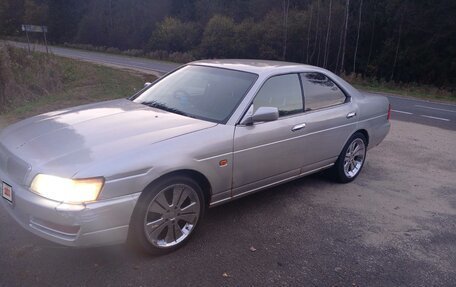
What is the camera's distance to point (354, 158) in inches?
225

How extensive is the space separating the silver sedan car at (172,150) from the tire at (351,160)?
0.04 meters

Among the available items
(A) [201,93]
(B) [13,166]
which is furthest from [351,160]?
(B) [13,166]

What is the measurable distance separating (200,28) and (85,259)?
148 ft

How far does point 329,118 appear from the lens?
5020 mm

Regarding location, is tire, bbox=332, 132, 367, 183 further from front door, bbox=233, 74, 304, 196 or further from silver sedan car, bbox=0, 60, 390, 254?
front door, bbox=233, 74, 304, 196

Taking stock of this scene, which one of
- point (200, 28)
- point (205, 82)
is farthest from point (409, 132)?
point (200, 28)

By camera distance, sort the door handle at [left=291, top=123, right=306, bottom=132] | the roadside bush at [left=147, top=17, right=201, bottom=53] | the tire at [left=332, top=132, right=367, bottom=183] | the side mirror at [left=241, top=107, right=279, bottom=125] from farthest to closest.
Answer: the roadside bush at [left=147, top=17, right=201, bottom=53] < the tire at [left=332, top=132, right=367, bottom=183] < the door handle at [left=291, top=123, right=306, bottom=132] < the side mirror at [left=241, top=107, right=279, bottom=125]

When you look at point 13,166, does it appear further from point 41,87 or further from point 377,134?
point 41,87

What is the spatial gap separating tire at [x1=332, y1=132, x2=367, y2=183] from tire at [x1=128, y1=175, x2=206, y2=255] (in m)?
2.33

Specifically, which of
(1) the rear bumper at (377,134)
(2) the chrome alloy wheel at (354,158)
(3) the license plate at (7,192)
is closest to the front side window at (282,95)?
(2) the chrome alloy wheel at (354,158)

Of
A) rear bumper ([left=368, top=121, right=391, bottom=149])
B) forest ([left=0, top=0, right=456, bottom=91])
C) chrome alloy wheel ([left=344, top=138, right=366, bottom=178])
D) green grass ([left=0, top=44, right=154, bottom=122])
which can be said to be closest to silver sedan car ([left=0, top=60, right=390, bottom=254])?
chrome alloy wheel ([left=344, top=138, right=366, bottom=178])

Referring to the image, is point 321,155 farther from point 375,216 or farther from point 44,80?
point 44,80

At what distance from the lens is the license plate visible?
131 inches

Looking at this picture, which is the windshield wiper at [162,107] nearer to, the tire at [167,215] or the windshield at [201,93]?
the windshield at [201,93]
